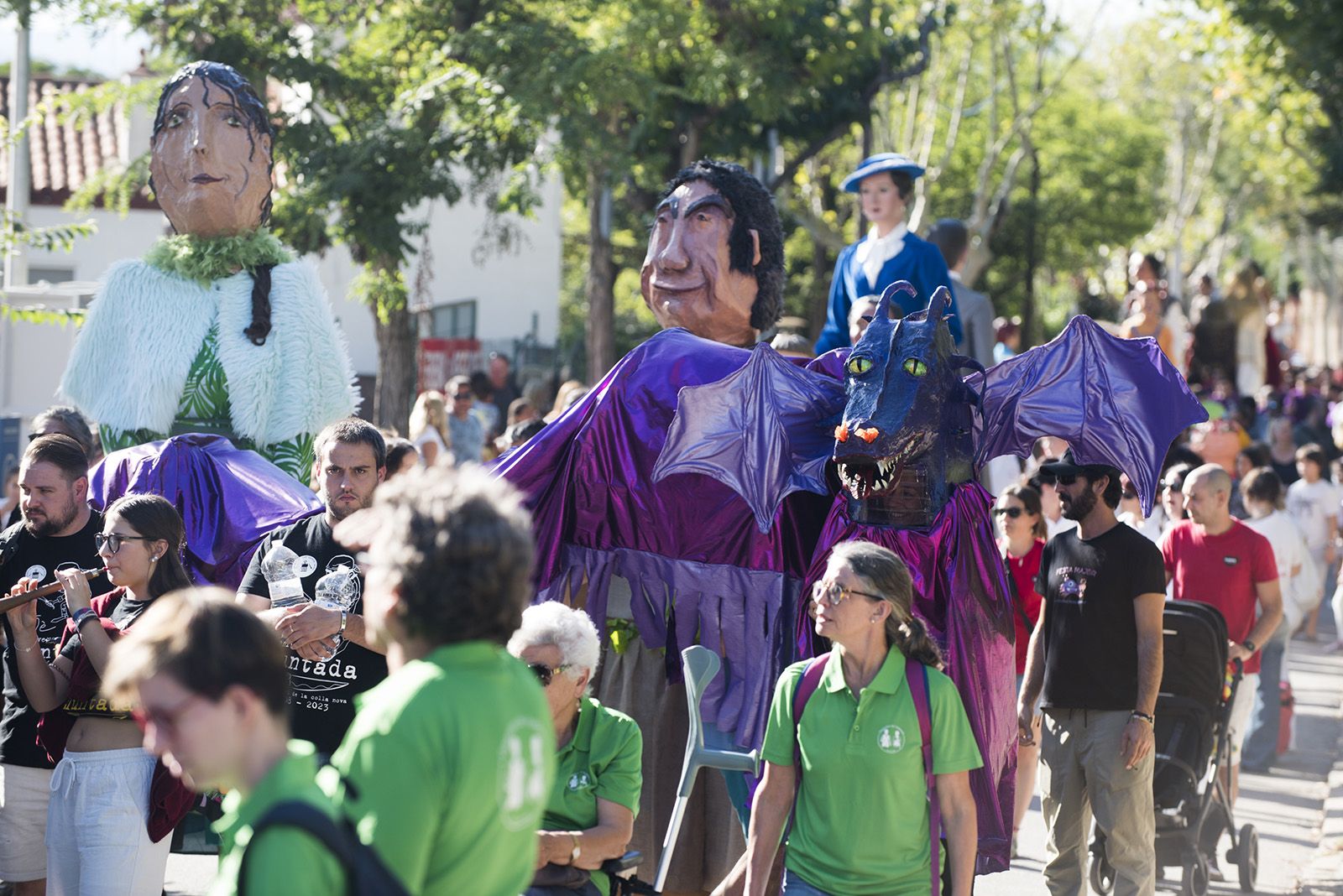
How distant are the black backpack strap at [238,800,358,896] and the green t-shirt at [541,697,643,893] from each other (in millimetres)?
1792

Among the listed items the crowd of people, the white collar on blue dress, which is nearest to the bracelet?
the crowd of people

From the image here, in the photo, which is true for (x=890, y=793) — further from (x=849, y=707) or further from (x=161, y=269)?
(x=161, y=269)

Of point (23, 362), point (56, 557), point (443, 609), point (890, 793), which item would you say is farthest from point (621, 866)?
point (23, 362)

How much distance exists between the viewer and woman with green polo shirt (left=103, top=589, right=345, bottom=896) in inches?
99.6

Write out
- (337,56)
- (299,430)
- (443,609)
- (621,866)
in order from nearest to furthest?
1. (443,609)
2. (621,866)
3. (299,430)
4. (337,56)

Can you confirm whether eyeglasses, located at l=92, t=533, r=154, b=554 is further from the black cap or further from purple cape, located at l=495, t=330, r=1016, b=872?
the black cap

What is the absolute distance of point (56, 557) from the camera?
→ 5.34 meters

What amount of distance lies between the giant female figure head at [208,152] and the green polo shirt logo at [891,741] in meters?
3.29

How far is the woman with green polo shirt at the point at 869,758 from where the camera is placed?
4383 millimetres

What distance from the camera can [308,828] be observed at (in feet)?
7.95

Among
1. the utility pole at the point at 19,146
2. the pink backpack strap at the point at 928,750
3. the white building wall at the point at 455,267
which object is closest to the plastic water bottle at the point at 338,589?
the pink backpack strap at the point at 928,750

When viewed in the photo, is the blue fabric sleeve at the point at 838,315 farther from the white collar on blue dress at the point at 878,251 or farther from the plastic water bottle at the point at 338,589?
the plastic water bottle at the point at 338,589

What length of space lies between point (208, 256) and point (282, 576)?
169 centimetres

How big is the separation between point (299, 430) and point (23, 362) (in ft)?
23.2
